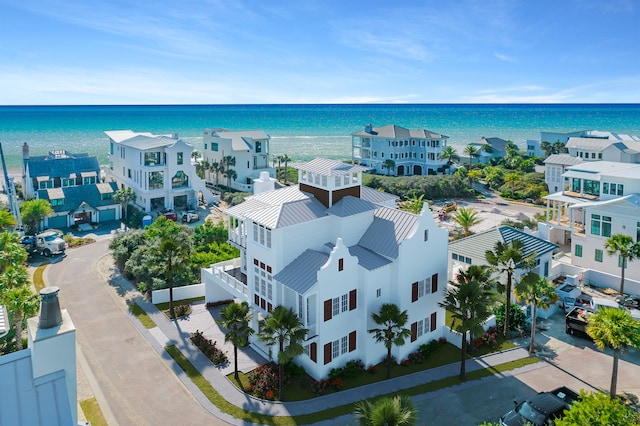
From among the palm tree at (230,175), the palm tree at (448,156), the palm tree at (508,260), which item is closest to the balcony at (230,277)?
the palm tree at (508,260)

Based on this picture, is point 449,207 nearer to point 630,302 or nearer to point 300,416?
point 630,302

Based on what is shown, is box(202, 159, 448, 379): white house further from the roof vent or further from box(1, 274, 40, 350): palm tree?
the roof vent

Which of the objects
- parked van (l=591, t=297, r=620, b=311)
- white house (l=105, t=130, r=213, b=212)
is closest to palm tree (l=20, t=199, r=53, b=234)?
white house (l=105, t=130, r=213, b=212)

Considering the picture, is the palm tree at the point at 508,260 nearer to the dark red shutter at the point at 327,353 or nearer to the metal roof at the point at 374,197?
the metal roof at the point at 374,197

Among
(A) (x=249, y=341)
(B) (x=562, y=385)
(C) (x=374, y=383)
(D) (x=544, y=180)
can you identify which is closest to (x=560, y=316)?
(B) (x=562, y=385)

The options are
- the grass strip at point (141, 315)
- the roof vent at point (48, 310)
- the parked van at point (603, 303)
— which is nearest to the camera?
the roof vent at point (48, 310)

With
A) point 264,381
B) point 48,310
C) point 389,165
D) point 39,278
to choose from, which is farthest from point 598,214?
point 389,165

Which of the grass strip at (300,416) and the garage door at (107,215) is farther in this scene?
the garage door at (107,215)

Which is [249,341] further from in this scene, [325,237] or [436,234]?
[436,234]
